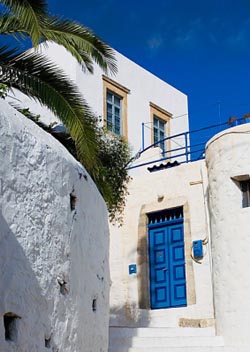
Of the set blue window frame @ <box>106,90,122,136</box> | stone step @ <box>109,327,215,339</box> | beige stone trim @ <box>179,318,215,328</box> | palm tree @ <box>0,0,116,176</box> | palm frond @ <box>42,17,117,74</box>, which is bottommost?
stone step @ <box>109,327,215,339</box>

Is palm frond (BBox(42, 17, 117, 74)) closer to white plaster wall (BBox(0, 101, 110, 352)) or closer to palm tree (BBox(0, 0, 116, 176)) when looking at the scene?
palm tree (BBox(0, 0, 116, 176))

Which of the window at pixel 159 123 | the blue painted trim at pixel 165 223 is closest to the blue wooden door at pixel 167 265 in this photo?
the blue painted trim at pixel 165 223

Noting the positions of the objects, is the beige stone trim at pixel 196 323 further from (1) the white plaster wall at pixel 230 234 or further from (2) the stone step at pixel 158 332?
(1) the white plaster wall at pixel 230 234

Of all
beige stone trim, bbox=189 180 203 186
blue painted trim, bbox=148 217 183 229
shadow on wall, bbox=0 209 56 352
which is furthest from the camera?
blue painted trim, bbox=148 217 183 229

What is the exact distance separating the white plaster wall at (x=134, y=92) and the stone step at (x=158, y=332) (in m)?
7.49

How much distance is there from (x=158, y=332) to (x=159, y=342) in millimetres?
664

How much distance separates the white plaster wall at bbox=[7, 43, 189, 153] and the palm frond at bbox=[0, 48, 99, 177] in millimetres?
7757

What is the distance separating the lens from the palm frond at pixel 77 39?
10.5 metres

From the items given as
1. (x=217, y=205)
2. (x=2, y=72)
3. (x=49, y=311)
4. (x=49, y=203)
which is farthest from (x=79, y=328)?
(x=217, y=205)

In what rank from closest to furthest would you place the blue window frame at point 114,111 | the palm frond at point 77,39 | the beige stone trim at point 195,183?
the palm frond at point 77,39, the beige stone trim at point 195,183, the blue window frame at point 114,111

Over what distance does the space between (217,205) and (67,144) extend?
3.41 m

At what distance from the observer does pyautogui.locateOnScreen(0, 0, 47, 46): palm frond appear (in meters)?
8.77

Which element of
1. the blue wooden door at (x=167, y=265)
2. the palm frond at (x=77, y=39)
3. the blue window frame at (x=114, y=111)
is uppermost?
the blue window frame at (x=114, y=111)

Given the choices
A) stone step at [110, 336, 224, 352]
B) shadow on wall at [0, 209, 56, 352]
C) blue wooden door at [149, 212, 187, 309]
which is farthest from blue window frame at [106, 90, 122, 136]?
shadow on wall at [0, 209, 56, 352]
